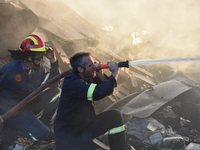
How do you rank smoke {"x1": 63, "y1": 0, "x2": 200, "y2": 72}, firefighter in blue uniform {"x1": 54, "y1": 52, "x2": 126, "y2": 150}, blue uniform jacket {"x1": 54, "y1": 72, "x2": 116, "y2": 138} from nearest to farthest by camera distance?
blue uniform jacket {"x1": 54, "y1": 72, "x2": 116, "y2": 138} → firefighter in blue uniform {"x1": 54, "y1": 52, "x2": 126, "y2": 150} → smoke {"x1": 63, "y1": 0, "x2": 200, "y2": 72}

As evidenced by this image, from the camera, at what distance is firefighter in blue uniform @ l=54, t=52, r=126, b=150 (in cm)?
206

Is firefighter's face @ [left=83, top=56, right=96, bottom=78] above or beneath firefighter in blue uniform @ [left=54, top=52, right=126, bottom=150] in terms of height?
above

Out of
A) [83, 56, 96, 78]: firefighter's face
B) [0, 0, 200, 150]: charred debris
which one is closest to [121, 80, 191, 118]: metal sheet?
[0, 0, 200, 150]: charred debris

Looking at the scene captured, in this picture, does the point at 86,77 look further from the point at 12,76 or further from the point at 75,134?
the point at 12,76

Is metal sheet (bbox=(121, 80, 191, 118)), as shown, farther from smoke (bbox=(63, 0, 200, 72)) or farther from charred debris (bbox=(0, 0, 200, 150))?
smoke (bbox=(63, 0, 200, 72))

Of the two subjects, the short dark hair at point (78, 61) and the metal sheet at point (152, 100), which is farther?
the metal sheet at point (152, 100)

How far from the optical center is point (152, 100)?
12.2 feet

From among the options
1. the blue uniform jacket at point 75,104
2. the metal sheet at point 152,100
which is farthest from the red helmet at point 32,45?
Answer: the metal sheet at point 152,100

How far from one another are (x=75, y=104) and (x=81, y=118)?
23 centimetres

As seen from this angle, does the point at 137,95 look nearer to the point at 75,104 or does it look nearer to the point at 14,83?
the point at 75,104

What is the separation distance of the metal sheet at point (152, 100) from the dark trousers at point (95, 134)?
1.13 metres

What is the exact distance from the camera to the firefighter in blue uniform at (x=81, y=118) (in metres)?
2.06

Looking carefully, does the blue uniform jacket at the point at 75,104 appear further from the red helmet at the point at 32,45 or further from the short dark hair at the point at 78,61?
the red helmet at the point at 32,45

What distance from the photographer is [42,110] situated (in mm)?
3682
